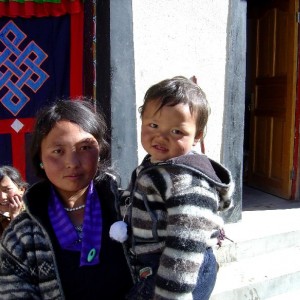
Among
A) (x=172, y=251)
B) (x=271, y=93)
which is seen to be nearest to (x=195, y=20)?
(x=271, y=93)

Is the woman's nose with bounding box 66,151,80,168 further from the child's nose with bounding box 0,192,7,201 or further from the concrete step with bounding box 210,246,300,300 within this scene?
the concrete step with bounding box 210,246,300,300

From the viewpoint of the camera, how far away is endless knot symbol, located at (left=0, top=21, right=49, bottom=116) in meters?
3.38

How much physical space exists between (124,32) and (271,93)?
9.05 feet

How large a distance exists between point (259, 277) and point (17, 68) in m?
2.62

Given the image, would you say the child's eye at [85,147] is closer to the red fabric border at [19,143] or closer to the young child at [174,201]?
the young child at [174,201]

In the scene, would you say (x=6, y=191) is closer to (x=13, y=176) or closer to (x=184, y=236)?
(x=13, y=176)

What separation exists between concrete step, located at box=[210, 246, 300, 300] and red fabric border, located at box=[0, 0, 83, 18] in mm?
2481

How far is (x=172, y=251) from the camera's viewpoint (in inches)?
51.5

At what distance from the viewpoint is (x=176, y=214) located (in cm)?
132

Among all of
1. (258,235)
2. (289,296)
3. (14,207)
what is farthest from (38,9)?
(289,296)

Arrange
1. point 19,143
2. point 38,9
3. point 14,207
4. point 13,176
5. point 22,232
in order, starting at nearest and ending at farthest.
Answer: point 22,232 → point 14,207 → point 13,176 → point 38,9 → point 19,143

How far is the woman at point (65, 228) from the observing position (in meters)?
1.39

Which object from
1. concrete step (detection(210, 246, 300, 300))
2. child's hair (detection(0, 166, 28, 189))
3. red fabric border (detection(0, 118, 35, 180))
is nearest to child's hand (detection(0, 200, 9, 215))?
child's hair (detection(0, 166, 28, 189))

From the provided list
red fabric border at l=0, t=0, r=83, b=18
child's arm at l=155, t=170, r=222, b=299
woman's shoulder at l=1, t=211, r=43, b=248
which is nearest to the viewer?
child's arm at l=155, t=170, r=222, b=299
